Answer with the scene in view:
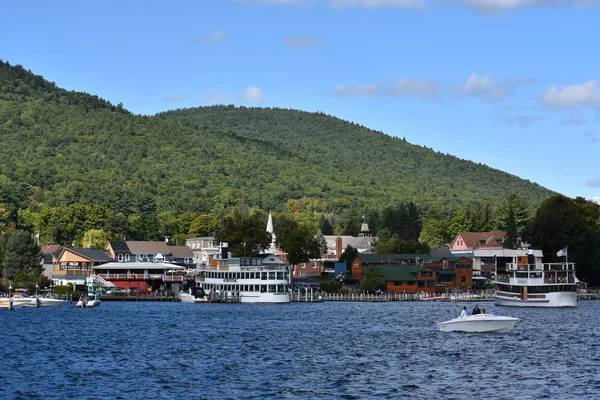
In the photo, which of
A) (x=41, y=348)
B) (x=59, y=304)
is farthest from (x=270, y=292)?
(x=41, y=348)

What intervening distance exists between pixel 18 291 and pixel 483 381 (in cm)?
9883

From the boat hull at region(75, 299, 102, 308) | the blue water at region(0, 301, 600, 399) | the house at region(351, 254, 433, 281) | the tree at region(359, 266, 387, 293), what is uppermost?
the house at region(351, 254, 433, 281)

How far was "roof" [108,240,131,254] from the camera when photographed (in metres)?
186

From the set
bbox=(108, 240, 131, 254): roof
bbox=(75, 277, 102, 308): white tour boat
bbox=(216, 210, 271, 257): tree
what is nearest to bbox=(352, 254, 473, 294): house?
bbox=(216, 210, 271, 257): tree

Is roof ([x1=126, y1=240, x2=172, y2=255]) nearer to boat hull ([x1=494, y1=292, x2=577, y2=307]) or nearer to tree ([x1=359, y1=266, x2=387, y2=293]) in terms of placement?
tree ([x1=359, y1=266, x2=387, y2=293])

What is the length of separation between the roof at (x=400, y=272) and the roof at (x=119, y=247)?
49.8 metres

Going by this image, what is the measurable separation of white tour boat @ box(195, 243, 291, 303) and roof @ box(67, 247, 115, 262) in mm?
32559

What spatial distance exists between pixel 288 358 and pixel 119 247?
394 ft

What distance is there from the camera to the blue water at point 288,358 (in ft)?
188

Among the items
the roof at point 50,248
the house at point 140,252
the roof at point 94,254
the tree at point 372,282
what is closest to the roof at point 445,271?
the tree at point 372,282

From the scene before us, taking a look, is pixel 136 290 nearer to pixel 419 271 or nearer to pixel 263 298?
pixel 263 298

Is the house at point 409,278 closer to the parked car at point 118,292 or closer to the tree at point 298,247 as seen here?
the tree at point 298,247

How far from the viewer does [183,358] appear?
71812 millimetres

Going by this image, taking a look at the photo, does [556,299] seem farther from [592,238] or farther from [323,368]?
[323,368]
